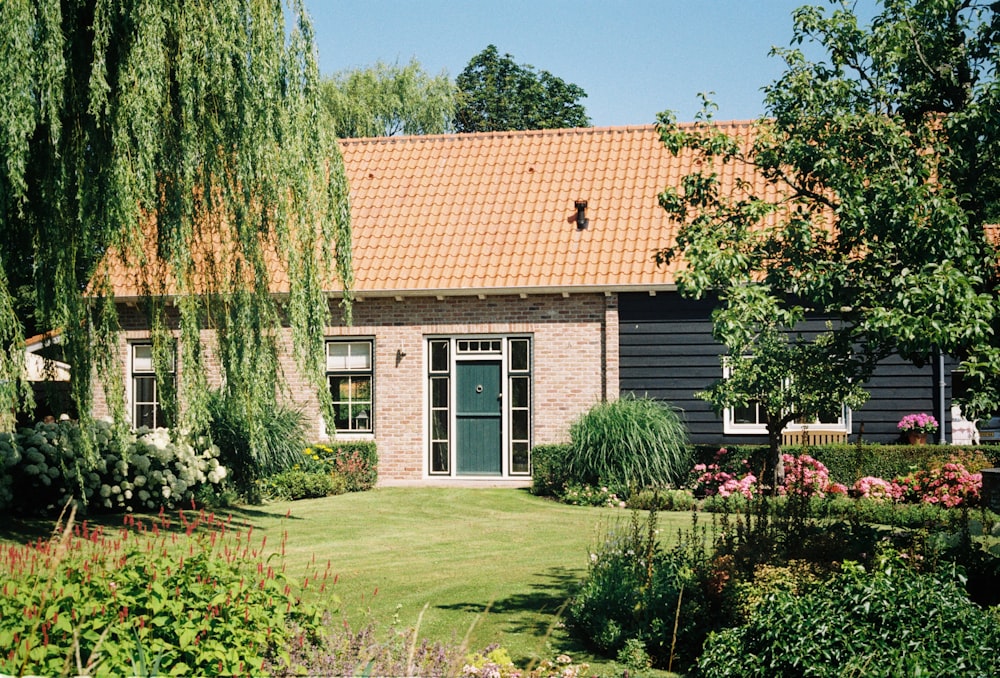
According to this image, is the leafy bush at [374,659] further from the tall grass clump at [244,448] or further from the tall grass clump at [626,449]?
the tall grass clump at [626,449]

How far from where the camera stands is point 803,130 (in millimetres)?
7793

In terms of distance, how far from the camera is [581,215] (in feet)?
63.5

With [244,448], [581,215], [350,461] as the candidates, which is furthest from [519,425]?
[244,448]

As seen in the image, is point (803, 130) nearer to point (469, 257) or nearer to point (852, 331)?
point (852, 331)

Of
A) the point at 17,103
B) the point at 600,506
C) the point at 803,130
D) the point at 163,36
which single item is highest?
the point at 163,36

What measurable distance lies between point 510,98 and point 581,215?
19.9 m

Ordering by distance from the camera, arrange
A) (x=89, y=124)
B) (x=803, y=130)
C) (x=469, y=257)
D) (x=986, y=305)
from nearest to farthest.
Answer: (x=986, y=305) < (x=803, y=130) < (x=89, y=124) < (x=469, y=257)

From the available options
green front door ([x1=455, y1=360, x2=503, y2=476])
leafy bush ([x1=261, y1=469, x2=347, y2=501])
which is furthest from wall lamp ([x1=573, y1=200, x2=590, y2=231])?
leafy bush ([x1=261, y1=469, x2=347, y2=501])

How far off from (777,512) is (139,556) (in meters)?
4.72

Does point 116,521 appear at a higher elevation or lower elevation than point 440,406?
lower

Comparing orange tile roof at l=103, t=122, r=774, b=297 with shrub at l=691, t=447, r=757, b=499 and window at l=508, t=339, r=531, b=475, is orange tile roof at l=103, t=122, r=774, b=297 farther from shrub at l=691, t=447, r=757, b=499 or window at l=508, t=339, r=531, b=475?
shrub at l=691, t=447, r=757, b=499

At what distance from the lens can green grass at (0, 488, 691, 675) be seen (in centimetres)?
787

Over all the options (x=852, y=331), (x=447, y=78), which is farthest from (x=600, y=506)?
(x=447, y=78)

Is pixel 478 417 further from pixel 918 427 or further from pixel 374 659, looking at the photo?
pixel 374 659
